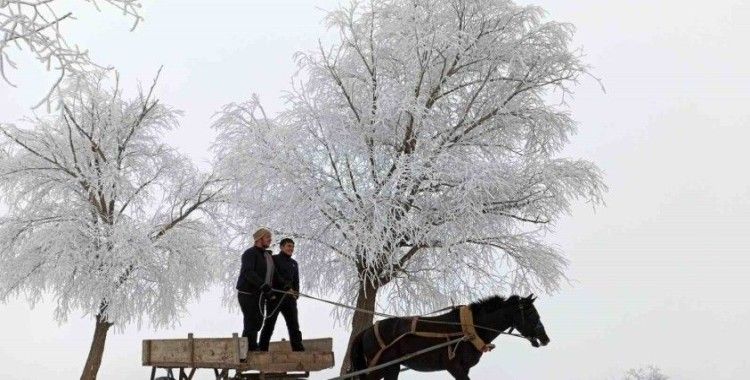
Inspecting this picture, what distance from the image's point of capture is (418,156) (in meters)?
15.4

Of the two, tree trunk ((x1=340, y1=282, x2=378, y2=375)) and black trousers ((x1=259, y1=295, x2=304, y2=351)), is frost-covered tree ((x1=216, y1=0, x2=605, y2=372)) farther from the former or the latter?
black trousers ((x1=259, y1=295, x2=304, y2=351))

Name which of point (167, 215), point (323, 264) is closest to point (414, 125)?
point (323, 264)

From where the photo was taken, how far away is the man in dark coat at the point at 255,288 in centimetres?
1020

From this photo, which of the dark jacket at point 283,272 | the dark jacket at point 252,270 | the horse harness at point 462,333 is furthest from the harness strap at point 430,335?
the dark jacket at point 252,270

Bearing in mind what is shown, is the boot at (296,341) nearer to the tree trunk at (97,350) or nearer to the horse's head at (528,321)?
the horse's head at (528,321)

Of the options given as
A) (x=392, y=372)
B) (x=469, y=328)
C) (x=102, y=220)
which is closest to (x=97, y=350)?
(x=102, y=220)

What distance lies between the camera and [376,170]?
1595 centimetres

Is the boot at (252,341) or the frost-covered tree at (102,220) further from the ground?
the frost-covered tree at (102,220)

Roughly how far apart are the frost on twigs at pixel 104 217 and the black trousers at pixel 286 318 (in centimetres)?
989

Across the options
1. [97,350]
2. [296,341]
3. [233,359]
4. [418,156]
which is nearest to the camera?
[233,359]

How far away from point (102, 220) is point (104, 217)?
91mm

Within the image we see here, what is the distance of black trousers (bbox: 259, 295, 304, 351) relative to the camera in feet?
34.4

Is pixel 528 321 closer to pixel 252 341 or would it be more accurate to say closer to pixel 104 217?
pixel 252 341

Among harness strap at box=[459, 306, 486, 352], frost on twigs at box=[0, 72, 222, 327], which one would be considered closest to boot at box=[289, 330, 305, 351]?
harness strap at box=[459, 306, 486, 352]
